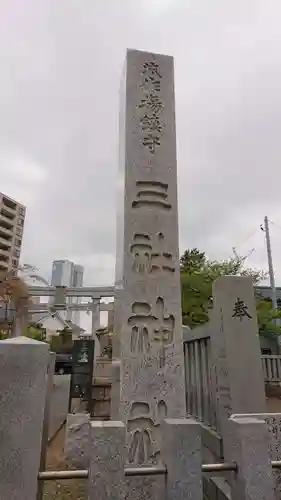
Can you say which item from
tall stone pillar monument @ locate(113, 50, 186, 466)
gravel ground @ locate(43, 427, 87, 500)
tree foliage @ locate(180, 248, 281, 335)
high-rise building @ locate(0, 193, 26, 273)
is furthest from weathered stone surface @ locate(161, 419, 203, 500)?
high-rise building @ locate(0, 193, 26, 273)

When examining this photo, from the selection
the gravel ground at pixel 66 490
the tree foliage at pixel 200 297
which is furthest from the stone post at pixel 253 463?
the tree foliage at pixel 200 297

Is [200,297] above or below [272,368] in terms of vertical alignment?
above

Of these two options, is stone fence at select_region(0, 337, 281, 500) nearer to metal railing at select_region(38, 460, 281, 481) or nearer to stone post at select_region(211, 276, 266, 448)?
metal railing at select_region(38, 460, 281, 481)

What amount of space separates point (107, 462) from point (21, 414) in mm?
493

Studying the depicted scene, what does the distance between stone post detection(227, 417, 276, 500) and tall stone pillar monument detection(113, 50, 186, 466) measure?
196cm

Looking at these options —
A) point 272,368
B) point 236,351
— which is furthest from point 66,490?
point 272,368

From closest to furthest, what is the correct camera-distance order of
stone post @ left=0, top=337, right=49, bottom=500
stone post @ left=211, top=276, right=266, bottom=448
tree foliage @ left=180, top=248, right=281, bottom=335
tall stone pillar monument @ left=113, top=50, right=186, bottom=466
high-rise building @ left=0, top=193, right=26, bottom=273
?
stone post @ left=0, top=337, right=49, bottom=500 < stone post @ left=211, top=276, right=266, bottom=448 < tall stone pillar monument @ left=113, top=50, right=186, bottom=466 < tree foliage @ left=180, top=248, right=281, bottom=335 < high-rise building @ left=0, top=193, right=26, bottom=273

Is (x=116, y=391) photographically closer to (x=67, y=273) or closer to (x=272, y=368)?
(x=272, y=368)

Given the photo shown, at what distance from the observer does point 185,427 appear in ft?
5.85

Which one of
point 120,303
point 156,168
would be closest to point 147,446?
point 120,303

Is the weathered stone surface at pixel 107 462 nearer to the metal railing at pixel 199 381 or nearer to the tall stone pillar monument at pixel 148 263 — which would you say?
the tall stone pillar monument at pixel 148 263

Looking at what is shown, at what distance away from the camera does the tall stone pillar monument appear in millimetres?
3715

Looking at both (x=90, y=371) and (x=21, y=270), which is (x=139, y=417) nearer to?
(x=90, y=371)

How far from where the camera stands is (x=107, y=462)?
66.6 inches
